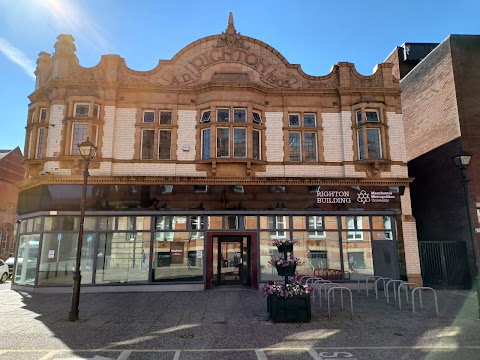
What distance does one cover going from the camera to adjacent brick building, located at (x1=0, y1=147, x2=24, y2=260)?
32.9m

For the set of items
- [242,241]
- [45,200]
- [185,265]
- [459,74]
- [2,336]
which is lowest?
[2,336]

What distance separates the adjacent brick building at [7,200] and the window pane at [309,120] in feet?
98.7

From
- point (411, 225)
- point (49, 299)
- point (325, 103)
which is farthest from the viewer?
point (325, 103)

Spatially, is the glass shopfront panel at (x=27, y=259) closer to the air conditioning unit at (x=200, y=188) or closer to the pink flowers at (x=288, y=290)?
the air conditioning unit at (x=200, y=188)

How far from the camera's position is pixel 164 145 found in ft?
54.2

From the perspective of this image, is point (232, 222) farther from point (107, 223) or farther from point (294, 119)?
point (294, 119)

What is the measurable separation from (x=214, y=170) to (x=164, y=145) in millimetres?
3033

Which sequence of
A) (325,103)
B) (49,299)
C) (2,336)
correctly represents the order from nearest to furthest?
1. (2,336)
2. (49,299)
3. (325,103)

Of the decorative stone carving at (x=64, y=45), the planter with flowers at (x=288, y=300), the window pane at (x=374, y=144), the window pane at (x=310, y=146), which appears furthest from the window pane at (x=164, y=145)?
the window pane at (x=374, y=144)

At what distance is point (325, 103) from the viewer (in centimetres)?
1727

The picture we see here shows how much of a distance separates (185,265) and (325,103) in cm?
1104

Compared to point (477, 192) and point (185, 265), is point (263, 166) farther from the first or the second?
point (477, 192)

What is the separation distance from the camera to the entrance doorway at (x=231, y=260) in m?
16.0

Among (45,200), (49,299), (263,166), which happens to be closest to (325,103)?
(263,166)
